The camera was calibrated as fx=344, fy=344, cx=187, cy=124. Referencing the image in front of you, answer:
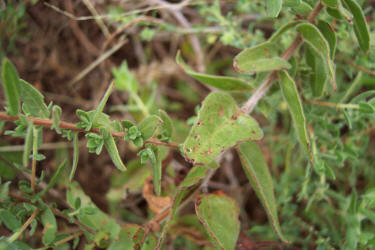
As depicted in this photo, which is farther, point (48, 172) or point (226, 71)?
point (226, 71)

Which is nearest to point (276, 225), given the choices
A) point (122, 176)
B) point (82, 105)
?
point (122, 176)

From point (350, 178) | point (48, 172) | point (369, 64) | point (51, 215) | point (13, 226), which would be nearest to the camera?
point (13, 226)

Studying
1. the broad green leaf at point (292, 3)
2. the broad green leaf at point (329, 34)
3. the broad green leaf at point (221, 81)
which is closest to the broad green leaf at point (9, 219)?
the broad green leaf at point (221, 81)

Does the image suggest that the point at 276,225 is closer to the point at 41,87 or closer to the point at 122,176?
the point at 122,176

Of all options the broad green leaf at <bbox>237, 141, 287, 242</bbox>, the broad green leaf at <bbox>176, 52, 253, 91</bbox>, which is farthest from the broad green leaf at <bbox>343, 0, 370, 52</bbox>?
the broad green leaf at <bbox>237, 141, 287, 242</bbox>

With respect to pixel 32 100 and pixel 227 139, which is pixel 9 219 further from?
pixel 227 139

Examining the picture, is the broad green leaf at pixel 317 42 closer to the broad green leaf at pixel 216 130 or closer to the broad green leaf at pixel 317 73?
the broad green leaf at pixel 317 73
